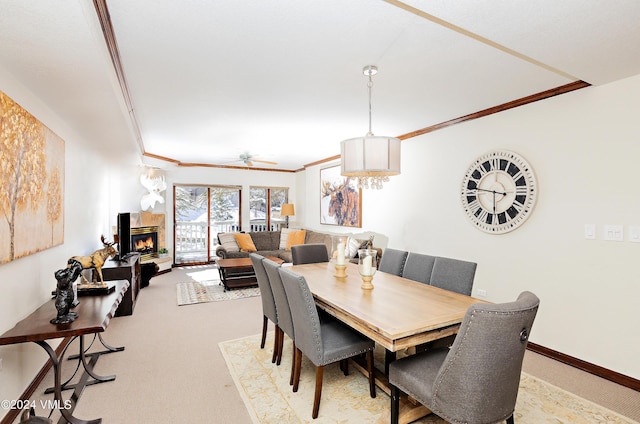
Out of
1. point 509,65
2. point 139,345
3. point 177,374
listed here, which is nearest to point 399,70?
point 509,65

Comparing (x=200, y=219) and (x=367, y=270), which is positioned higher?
(x=200, y=219)

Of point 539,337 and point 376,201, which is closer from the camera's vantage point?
point 539,337

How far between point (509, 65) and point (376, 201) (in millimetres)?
3051

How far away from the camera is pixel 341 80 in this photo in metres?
2.71

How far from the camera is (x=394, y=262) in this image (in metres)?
3.26

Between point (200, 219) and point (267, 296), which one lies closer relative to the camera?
point (267, 296)

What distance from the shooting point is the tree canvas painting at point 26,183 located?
73.9 inches

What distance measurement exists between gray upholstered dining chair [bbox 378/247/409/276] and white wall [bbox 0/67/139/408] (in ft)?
9.15

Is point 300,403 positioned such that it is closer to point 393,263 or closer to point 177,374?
point 177,374

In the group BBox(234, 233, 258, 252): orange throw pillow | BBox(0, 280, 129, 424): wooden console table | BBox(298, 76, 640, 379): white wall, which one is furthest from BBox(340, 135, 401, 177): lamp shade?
BBox(234, 233, 258, 252): orange throw pillow

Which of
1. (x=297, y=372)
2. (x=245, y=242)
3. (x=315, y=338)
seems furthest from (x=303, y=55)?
(x=245, y=242)

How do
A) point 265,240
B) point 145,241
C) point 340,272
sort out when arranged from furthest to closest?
Answer: point 265,240 < point 145,241 < point 340,272

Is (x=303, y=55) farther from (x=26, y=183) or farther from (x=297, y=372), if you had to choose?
(x=297, y=372)

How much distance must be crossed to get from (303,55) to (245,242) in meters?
5.07
